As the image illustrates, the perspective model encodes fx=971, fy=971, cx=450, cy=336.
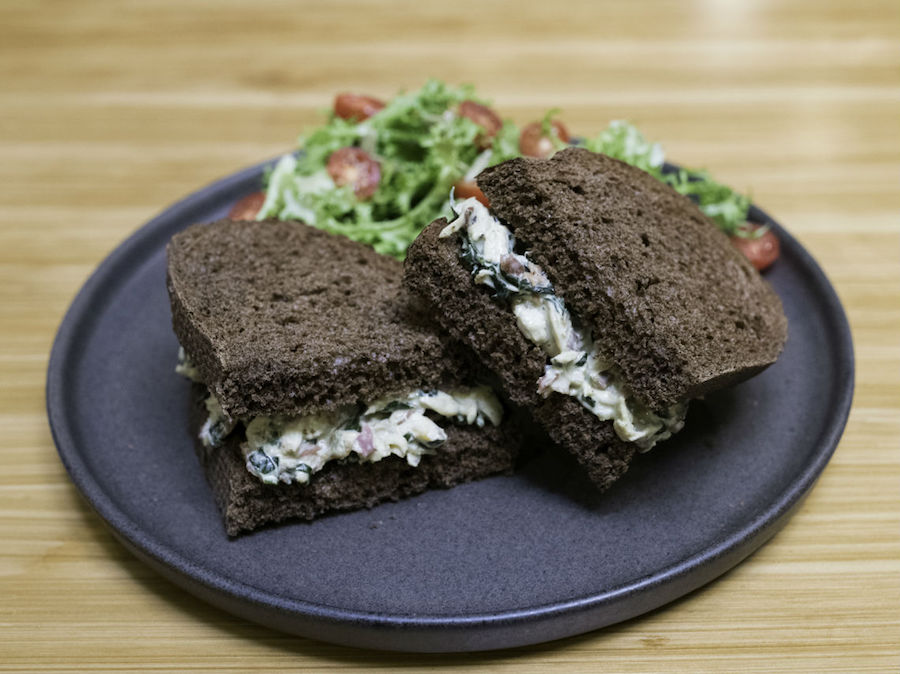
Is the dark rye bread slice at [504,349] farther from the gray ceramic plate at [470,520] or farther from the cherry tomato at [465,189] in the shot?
the cherry tomato at [465,189]

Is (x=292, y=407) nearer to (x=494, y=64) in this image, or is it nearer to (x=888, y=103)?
(x=494, y=64)

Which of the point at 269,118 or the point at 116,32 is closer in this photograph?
the point at 269,118

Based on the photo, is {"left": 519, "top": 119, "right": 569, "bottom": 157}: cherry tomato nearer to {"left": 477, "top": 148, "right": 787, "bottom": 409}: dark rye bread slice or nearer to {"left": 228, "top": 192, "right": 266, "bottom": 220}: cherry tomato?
{"left": 477, "top": 148, "right": 787, "bottom": 409}: dark rye bread slice

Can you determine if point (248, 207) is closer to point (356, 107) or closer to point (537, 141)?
point (356, 107)

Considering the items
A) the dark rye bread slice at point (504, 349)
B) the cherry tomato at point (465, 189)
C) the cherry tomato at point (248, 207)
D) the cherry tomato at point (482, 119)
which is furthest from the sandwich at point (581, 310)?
the cherry tomato at point (248, 207)

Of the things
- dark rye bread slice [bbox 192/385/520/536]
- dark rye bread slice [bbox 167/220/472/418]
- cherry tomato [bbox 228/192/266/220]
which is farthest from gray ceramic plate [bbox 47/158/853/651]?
cherry tomato [bbox 228/192/266/220]

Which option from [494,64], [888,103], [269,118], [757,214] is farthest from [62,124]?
[888,103]

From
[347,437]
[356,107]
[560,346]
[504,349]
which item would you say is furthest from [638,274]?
[356,107]
